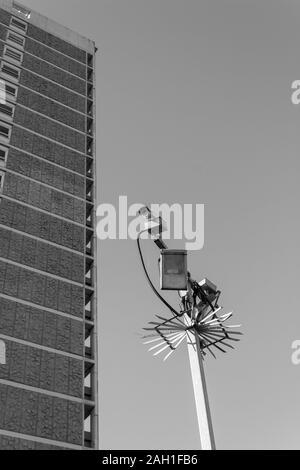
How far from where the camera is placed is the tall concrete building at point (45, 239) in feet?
79.8

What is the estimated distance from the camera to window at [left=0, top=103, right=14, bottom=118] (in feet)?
117

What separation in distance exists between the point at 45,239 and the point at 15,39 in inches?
796

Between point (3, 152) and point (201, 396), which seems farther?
point (3, 152)

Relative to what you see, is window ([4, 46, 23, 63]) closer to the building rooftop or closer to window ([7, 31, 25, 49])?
window ([7, 31, 25, 49])

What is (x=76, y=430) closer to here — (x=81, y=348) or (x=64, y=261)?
(x=81, y=348)

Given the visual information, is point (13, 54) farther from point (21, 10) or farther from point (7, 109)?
point (21, 10)

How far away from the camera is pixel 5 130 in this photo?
114 ft

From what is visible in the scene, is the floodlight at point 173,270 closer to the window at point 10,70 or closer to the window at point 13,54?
the window at point 10,70

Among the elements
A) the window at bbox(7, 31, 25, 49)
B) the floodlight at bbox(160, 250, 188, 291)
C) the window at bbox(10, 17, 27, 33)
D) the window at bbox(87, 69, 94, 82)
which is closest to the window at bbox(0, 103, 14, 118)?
the window at bbox(7, 31, 25, 49)

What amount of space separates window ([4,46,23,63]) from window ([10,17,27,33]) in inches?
154

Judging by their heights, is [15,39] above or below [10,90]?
above

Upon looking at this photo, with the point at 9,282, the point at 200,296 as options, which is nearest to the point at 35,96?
the point at 9,282

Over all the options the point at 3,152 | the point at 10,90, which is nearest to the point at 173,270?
the point at 3,152

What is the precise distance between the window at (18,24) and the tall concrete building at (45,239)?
0.13m
